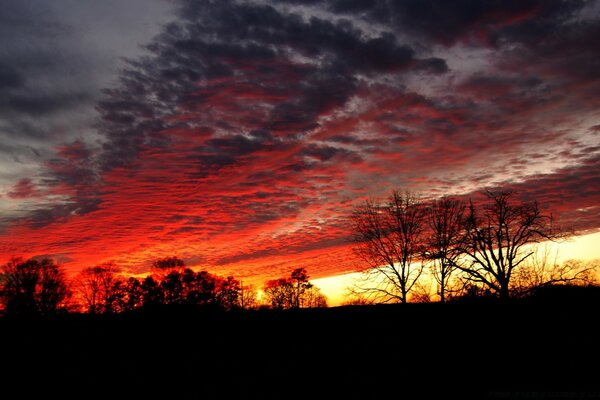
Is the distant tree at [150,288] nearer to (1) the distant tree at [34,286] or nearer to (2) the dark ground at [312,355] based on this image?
(1) the distant tree at [34,286]

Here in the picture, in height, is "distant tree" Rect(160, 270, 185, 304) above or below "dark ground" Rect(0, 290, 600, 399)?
above

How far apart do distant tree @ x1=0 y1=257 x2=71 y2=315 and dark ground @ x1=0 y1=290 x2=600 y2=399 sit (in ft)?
154

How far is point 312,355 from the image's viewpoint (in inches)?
610

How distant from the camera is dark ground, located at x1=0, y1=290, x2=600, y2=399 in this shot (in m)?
12.3

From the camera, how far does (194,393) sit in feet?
39.9

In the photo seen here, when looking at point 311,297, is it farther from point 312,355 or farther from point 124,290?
point 312,355

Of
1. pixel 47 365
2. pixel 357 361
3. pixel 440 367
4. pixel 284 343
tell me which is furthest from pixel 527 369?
pixel 47 365

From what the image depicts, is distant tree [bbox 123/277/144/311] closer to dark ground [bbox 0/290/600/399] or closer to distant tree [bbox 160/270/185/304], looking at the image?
distant tree [bbox 160/270/185/304]

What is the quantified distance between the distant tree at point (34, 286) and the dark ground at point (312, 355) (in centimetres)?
4679

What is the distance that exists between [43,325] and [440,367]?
17.7 metres

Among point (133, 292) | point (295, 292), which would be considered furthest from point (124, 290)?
point (295, 292)

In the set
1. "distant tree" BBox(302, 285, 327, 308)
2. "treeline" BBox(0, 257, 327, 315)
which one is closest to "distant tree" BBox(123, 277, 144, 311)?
"treeline" BBox(0, 257, 327, 315)

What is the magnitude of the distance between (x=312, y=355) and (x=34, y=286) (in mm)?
60856

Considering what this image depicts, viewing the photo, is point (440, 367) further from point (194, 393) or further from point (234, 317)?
point (234, 317)
